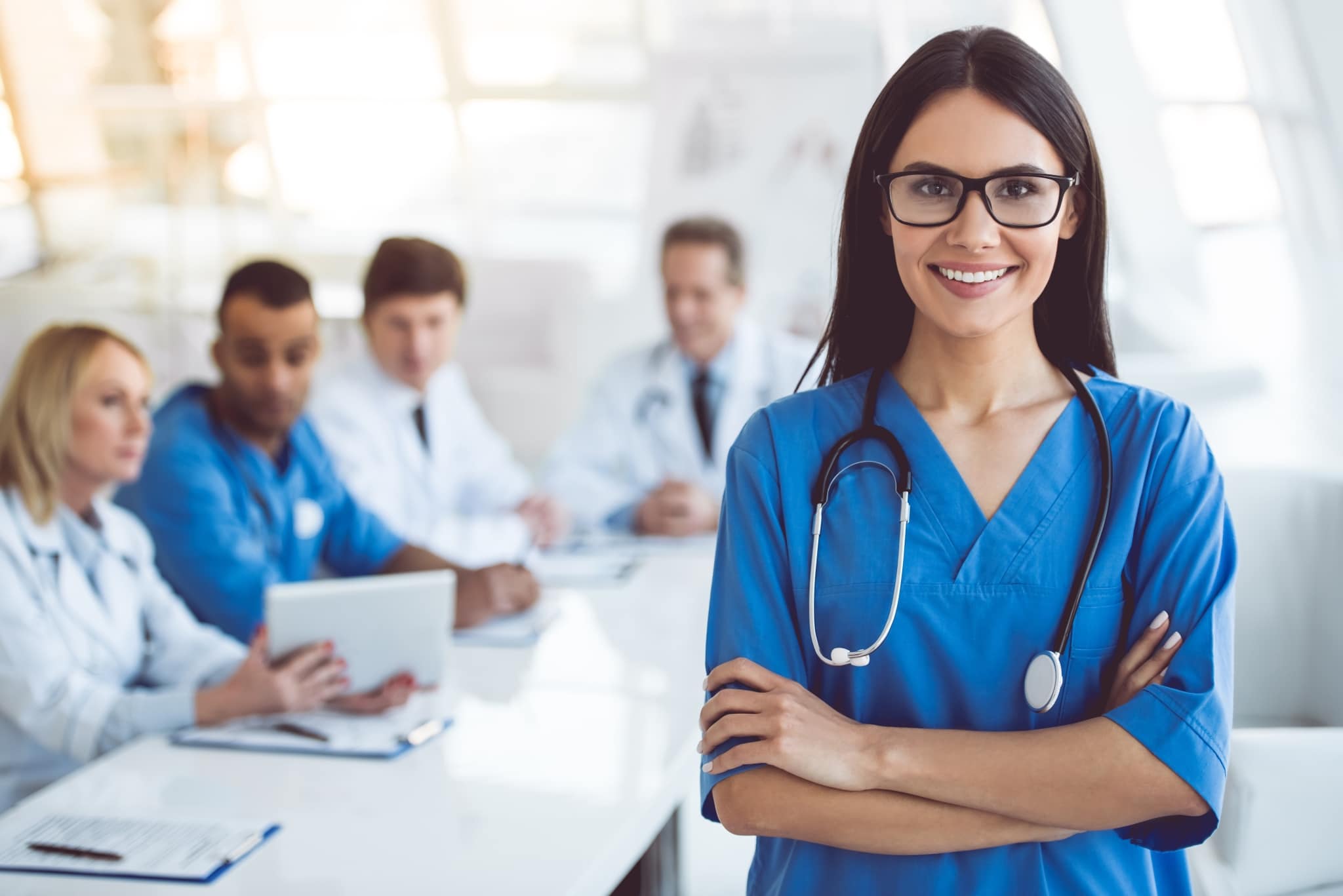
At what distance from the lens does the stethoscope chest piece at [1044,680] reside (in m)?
0.96

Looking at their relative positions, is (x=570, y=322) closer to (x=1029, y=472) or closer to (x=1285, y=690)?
(x=1285, y=690)

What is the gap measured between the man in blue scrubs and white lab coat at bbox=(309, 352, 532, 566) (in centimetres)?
19

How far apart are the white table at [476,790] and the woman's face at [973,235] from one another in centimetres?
69

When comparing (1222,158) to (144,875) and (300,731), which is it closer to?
(300,731)

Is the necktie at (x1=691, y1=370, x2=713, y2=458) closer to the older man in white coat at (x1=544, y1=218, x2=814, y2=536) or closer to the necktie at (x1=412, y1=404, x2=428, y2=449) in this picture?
the older man in white coat at (x1=544, y1=218, x2=814, y2=536)

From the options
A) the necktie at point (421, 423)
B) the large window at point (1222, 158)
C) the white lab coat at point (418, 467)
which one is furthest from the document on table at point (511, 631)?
the large window at point (1222, 158)

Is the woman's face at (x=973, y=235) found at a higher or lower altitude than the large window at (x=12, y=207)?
lower

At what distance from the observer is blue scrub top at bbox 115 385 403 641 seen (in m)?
2.22

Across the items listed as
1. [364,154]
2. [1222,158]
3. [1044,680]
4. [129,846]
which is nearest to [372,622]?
[129,846]

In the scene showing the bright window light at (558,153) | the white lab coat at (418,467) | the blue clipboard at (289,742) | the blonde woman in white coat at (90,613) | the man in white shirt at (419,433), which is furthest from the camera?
the bright window light at (558,153)

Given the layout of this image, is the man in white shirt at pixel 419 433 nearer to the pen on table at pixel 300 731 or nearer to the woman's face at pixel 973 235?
the pen on table at pixel 300 731

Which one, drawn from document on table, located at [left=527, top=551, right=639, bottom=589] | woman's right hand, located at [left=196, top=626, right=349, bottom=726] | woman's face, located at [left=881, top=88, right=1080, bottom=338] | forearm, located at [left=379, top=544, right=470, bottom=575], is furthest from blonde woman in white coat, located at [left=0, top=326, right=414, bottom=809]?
woman's face, located at [left=881, top=88, right=1080, bottom=338]

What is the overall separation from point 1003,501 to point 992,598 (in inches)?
3.5

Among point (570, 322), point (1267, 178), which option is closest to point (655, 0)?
point (570, 322)
